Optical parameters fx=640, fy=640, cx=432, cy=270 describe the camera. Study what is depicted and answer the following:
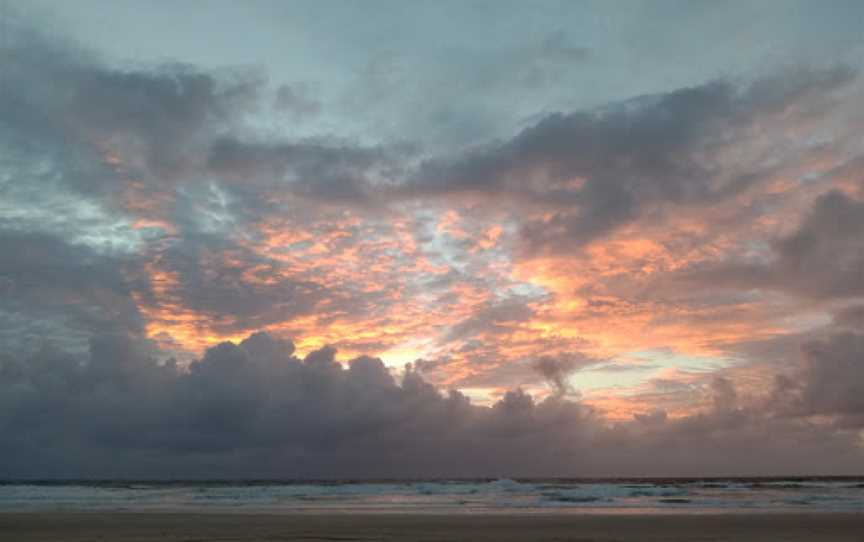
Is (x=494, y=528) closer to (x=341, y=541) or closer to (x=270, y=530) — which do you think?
(x=341, y=541)

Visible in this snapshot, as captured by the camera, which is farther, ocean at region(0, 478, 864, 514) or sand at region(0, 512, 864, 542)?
ocean at region(0, 478, 864, 514)

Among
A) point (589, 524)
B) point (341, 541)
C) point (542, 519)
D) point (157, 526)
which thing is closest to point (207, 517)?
point (157, 526)

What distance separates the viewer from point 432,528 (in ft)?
69.8

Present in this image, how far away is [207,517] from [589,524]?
15877 mm

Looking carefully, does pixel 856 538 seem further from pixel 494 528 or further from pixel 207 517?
pixel 207 517

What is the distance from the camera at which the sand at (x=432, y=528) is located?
18906 mm

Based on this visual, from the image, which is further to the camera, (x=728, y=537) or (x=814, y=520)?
(x=814, y=520)

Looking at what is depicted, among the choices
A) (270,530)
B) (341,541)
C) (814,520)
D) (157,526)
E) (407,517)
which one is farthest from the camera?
(407,517)

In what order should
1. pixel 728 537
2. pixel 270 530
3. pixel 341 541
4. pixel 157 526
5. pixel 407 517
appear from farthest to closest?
pixel 407 517 → pixel 157 526 → pixel 270 530 → pixel 728 537 → pixel 341 541

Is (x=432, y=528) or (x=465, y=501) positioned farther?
(x=465, y=501)

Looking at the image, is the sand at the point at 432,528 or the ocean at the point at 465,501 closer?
the sand at the point at 432,528

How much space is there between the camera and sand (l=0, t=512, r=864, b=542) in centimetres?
1891

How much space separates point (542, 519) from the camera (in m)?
25.5

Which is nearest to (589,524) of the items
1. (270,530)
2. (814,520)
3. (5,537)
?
(814,520)
